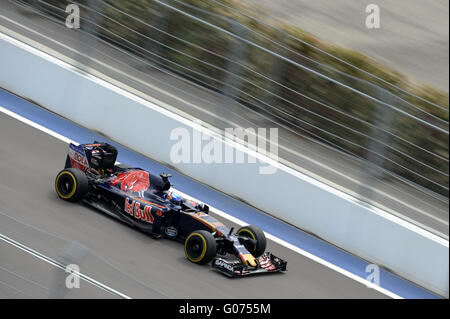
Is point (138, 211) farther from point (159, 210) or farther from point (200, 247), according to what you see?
point (200, 247)

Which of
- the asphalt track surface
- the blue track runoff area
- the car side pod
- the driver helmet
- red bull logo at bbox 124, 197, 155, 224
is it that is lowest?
the car side pod

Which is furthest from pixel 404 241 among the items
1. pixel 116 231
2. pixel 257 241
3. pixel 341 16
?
pixel 341 16

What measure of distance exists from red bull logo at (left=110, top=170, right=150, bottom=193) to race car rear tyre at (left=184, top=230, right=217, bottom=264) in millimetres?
1055

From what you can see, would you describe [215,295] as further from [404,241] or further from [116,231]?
[404,241]

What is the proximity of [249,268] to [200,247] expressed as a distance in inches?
25.1

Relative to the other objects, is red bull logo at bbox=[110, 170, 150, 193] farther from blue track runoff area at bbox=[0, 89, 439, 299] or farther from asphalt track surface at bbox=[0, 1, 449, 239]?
asphalt track surface at bbox=[0, 1, 449, 239]

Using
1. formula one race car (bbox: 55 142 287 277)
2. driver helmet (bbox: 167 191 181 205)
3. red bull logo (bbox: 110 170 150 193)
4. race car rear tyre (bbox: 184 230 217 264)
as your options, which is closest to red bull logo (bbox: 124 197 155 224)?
formula one race car (bbox: 55 142 287 277)

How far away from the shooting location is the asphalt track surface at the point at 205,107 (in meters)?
9.86

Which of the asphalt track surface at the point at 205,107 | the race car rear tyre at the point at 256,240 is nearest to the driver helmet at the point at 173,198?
the race car rear tyre at the point at 256,240

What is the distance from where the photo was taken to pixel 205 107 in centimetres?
1140

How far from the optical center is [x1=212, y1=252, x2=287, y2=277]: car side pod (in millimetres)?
8688

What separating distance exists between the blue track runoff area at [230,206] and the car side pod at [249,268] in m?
1.20

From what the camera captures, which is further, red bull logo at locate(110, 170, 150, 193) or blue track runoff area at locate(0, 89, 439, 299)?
blue track runoff area at locate(0, 89, 439, 299)

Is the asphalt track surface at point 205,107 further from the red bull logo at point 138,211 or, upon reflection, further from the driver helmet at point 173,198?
the red bull logo at point 138,211
